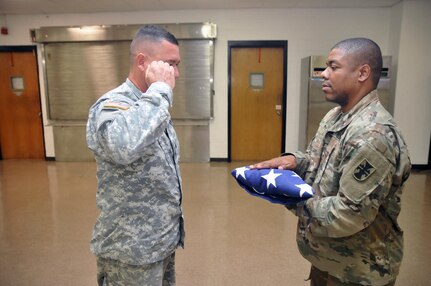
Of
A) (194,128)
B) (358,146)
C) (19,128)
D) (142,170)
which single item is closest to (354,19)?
(194,128)

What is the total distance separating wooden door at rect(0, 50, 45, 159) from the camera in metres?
6.11

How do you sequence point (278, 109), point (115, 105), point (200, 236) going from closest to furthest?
1. point (115, 105)
2. point (200, 236)
3. point (278, 109)

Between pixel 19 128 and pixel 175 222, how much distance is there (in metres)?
6.30

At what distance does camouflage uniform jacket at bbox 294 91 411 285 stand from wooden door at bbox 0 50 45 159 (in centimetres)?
631

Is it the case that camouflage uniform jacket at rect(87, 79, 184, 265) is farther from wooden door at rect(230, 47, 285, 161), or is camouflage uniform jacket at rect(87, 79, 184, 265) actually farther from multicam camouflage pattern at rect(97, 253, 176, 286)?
wooden door at rect(230, 47, 285, 161)

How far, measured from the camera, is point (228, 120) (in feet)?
19.6

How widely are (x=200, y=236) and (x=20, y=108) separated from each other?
5.14 metres

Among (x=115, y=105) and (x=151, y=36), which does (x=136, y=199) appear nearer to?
(x=115, y=105)

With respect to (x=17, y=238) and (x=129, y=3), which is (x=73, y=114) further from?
(x=17, y=238)

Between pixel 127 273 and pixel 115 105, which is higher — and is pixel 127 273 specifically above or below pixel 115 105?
below

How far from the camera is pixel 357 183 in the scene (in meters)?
1.12

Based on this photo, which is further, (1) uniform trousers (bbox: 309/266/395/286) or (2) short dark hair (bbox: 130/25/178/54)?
(1) uniform trousers (bbox: 309/266/395/286)

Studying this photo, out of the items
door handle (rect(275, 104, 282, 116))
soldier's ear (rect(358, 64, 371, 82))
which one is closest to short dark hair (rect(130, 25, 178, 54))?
soldier's ear (rect(358, 64, 371, 82))

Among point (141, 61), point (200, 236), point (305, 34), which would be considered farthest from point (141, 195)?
point (305, 34)
